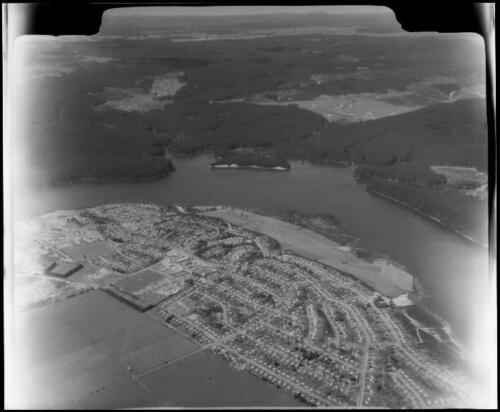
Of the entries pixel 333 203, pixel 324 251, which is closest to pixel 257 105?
pixel 333 203

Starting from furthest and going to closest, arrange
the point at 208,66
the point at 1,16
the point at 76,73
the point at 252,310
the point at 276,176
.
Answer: the point at 208,66 < the point at 76,73 < the point at 276,176 < the point at 252,310 < the point at 1,16

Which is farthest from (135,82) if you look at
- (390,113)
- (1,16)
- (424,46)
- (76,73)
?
(1,16)

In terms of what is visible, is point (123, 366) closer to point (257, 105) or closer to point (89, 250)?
point (89, 250)

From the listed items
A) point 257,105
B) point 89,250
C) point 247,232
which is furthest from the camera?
point 257,105

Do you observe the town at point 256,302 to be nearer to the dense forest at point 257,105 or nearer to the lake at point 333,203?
the lake at point 333,203

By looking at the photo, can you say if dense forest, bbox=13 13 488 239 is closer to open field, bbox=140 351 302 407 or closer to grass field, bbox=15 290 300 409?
grass field, bbox=15 290 300 409

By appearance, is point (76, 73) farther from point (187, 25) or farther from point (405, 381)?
point (405, 381)
